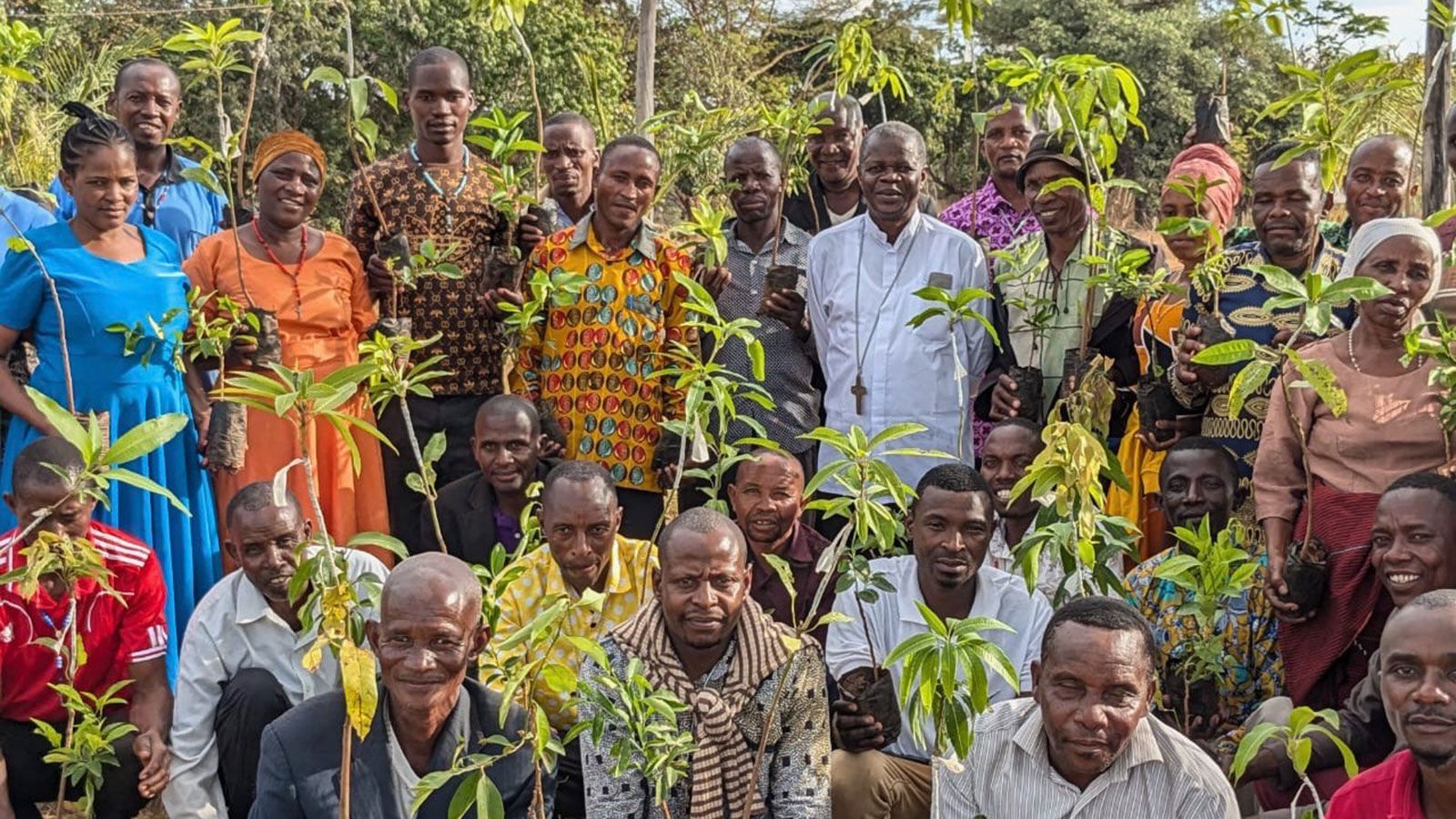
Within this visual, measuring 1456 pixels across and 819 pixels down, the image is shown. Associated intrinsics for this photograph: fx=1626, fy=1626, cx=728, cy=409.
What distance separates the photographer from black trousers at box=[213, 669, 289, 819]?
4465 mm

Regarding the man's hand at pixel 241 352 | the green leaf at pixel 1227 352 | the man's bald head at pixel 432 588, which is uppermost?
the green leaf at pixel 1227 352

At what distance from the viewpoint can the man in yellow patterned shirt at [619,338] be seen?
5496 millimetres

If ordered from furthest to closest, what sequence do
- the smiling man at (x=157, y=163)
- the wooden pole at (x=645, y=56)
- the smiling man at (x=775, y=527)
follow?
the wooden pole at (x=645, y=56), the smiling man at (x=157, y=163), the smiling man at (x=775, y=527)

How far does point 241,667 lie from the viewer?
4590 millimetres

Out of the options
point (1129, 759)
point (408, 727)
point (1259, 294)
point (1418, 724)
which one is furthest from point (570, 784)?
point (1259, 294)

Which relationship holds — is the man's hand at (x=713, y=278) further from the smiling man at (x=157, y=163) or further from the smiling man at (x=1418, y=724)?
the smiling man at (x=1418, y=724)

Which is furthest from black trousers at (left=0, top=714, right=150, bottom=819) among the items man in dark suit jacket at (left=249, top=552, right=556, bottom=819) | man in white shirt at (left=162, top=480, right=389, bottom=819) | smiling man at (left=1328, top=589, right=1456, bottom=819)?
smiling man at (left=1328, top=589, right=1456, bottom=819)

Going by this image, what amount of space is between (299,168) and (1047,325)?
250cm

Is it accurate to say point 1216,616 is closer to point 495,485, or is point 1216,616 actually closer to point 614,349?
point 614,349

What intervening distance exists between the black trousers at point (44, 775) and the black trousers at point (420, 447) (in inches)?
56.2

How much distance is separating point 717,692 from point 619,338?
5.54 feet

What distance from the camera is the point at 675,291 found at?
5.54m

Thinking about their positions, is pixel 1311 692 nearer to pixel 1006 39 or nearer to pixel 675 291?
pixel 675 291

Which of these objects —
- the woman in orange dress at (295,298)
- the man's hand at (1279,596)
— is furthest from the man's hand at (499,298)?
the man's hand at (1279,596)
